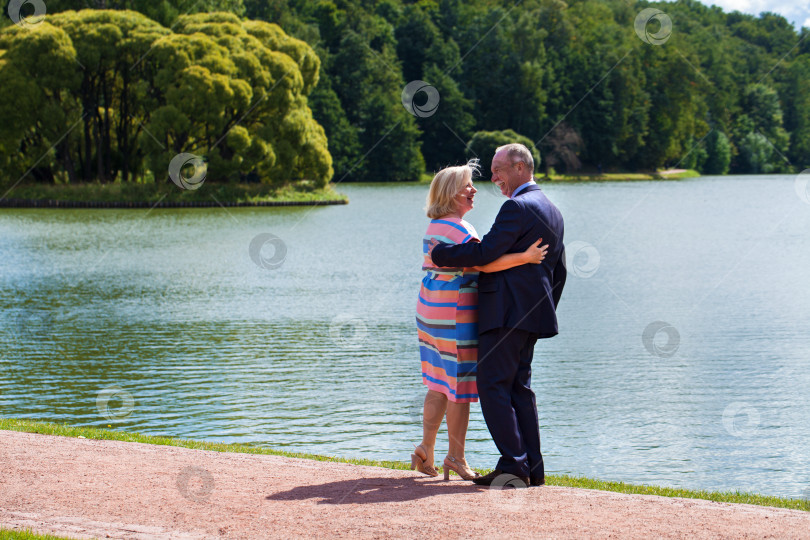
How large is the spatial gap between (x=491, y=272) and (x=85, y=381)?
317 inches

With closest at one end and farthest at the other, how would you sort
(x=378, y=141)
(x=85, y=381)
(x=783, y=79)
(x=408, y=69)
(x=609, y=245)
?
(x=85, y=381) → (x=609, y=245) → (x=378, y=141) → (x=408, y=69) → (x=783, y=79)

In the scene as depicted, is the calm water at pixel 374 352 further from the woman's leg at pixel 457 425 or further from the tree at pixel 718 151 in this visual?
the tree at pixel 718 151

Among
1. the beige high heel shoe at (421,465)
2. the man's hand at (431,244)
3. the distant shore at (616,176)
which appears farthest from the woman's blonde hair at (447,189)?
the distant shore at (616,176)

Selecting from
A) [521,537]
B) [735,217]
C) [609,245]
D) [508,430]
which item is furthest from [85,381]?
[735,217]

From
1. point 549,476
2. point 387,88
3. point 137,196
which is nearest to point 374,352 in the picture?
point 549,476

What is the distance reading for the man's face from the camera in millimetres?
6125

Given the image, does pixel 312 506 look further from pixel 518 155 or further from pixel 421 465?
pixel 518 155

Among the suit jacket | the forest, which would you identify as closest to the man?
the suit jacket

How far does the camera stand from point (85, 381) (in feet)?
40.8

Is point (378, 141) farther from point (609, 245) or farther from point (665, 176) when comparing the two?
point (609, 245)

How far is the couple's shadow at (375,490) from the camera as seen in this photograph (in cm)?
579

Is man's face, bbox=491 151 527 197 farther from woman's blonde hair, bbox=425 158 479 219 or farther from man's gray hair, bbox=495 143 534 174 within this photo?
woman's blonde hair, bbox=425 158 479 219

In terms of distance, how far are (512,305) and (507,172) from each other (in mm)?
859

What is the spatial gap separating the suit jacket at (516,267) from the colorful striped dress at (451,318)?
103mm
